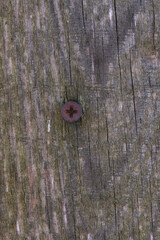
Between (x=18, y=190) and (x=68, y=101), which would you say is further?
(x=18, y=190)

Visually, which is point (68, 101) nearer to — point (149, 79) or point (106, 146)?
point (106, 146)

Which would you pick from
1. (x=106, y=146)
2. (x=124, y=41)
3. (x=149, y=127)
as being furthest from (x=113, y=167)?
(x=124, y=41)

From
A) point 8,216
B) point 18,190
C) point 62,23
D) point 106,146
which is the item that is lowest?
point 8,216

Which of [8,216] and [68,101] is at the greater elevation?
[68,101]
